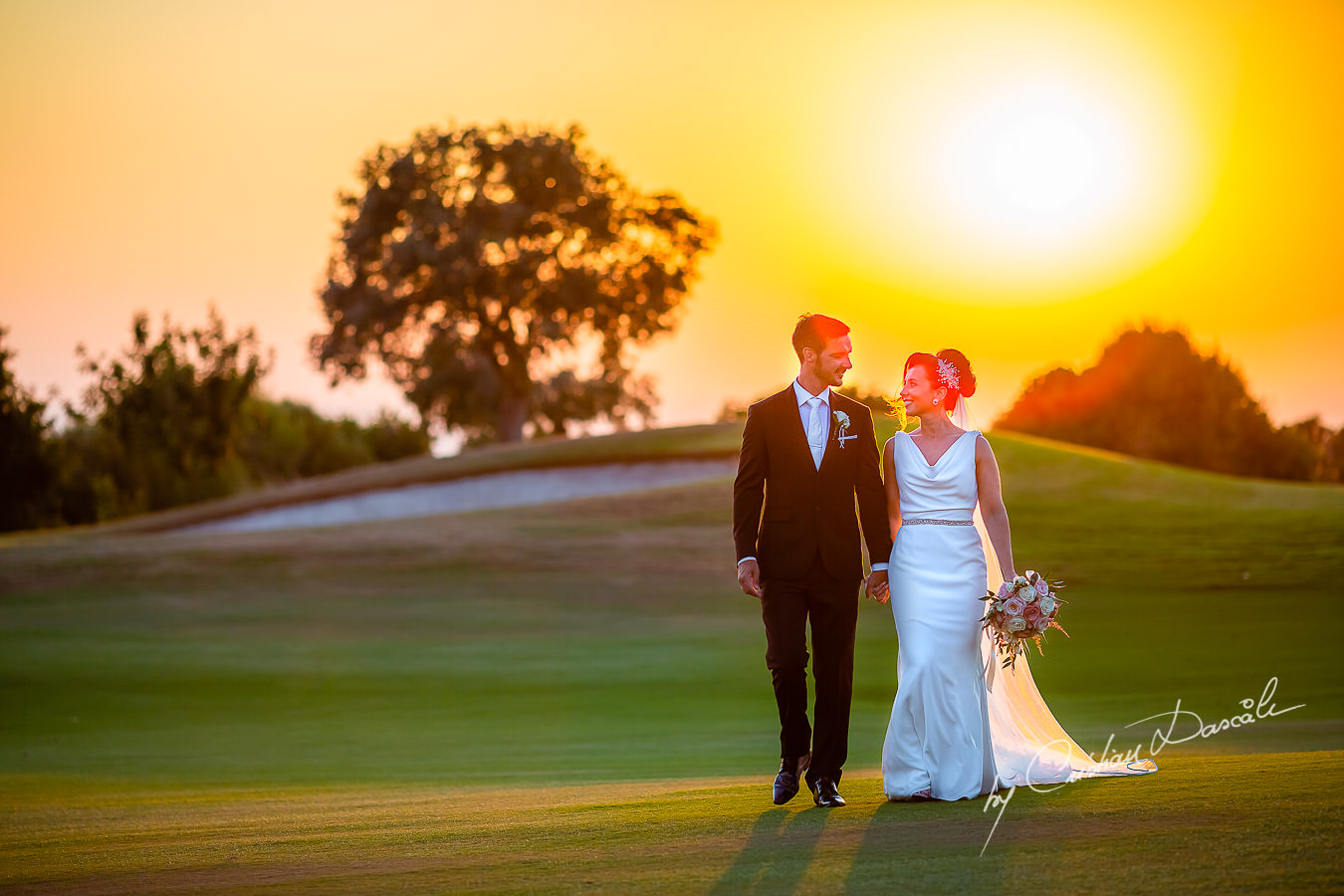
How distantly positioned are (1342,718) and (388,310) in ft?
141

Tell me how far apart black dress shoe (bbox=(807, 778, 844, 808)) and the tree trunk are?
46329 mm

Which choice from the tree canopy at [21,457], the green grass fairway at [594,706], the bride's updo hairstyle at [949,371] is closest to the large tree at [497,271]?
the tree canopy at [21,457]

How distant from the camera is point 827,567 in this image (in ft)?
24.0

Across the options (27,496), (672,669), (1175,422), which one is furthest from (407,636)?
(1175,422)

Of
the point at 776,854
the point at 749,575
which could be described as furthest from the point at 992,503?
the point at 776,854

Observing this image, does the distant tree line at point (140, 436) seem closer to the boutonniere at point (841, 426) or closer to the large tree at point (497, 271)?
the large tree at point (497, 271)

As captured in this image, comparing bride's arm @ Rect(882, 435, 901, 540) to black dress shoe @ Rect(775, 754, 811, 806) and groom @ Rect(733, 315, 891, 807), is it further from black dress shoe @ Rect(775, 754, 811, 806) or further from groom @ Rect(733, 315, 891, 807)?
black dress shoe @ Rect(775, 754, 811, 806)

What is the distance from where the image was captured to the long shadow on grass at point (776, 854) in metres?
5.46

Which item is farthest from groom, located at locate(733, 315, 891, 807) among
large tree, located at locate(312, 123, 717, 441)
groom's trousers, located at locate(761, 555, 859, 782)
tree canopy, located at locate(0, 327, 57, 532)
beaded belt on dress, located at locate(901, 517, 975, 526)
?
tree canopy, located at locate(0, 327, 57, 532)

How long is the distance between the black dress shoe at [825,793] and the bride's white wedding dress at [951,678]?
31cm

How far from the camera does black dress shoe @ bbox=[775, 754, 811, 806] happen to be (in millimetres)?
7258

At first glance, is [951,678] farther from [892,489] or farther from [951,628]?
[892,489]

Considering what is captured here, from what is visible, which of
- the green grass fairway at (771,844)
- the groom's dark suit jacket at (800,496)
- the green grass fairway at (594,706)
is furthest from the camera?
the groom's dark suit jacket at (800,496)

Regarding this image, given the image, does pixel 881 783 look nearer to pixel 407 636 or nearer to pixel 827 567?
pixel 827 567
